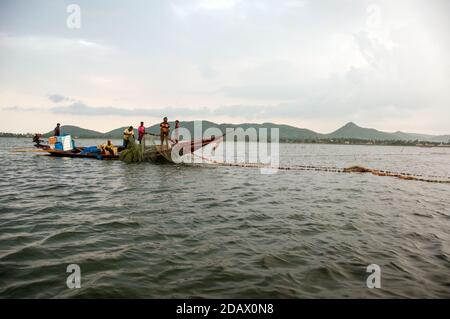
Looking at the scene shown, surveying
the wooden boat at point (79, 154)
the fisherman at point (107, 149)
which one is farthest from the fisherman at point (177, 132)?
the fisherman at point (107, 149)

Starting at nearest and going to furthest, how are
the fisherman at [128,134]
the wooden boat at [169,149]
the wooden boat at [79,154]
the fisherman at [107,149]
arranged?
the wooden boat at [169,149]
the fisherman at [128,134]
the wooden boat at [79,154]
the fisherman at [107,149]

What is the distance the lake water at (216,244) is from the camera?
520cm

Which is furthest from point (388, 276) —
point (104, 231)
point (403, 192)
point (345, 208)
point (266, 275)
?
point (403, 192)

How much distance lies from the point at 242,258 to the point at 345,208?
692 cm

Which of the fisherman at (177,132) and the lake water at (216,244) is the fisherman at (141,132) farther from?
the lake water at (216,244)

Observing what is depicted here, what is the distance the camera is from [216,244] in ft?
23.3

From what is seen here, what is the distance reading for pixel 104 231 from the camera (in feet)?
25.7

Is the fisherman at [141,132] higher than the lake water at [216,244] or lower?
higher

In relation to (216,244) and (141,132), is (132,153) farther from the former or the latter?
(216,244)
